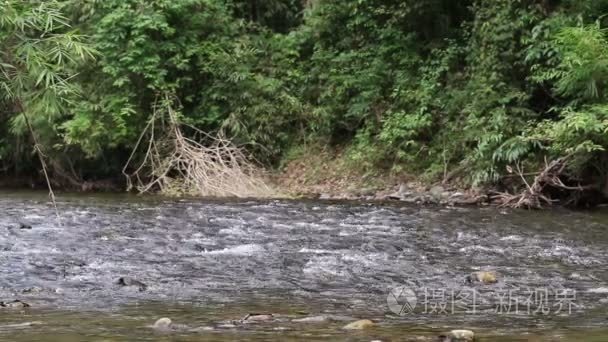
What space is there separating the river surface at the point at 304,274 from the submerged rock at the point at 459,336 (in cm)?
12

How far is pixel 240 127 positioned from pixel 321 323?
13075 millimetres

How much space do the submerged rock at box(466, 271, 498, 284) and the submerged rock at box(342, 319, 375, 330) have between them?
188cm

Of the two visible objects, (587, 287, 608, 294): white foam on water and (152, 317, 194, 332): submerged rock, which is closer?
(152, 317, 194, 332): submerged rock

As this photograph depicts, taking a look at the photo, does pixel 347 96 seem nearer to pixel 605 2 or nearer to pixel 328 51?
pixel 328 51

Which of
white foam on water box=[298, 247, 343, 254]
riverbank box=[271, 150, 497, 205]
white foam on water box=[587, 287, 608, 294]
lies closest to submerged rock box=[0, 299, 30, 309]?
white foam on water box=[298, 247, 343, 254]

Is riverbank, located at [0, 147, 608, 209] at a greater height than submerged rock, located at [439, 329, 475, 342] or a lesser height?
lesser

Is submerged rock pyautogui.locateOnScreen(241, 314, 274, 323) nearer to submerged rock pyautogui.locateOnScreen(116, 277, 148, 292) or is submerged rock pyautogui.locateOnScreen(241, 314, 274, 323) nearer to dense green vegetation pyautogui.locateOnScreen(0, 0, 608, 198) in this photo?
submerged rock pyautogui.locateOnScreen(116, 277, 148, 292)

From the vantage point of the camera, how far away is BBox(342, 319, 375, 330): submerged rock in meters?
5.18

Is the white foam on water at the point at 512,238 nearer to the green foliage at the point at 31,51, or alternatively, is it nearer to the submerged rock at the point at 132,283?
the submerged rock at the point at 132,283

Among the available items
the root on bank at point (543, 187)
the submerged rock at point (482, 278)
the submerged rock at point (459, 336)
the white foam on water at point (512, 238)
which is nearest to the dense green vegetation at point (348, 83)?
the root on bank at point (543, 187)

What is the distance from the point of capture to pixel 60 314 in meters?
5.73

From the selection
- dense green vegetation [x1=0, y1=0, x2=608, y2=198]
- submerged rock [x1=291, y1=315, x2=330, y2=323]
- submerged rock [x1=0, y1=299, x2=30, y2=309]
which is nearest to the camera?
submerged rock [x1=291, y1=315, x2=330, y2=323]

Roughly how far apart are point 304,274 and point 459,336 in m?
2.76

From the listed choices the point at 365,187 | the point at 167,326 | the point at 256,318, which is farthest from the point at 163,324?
the point at 365,187
